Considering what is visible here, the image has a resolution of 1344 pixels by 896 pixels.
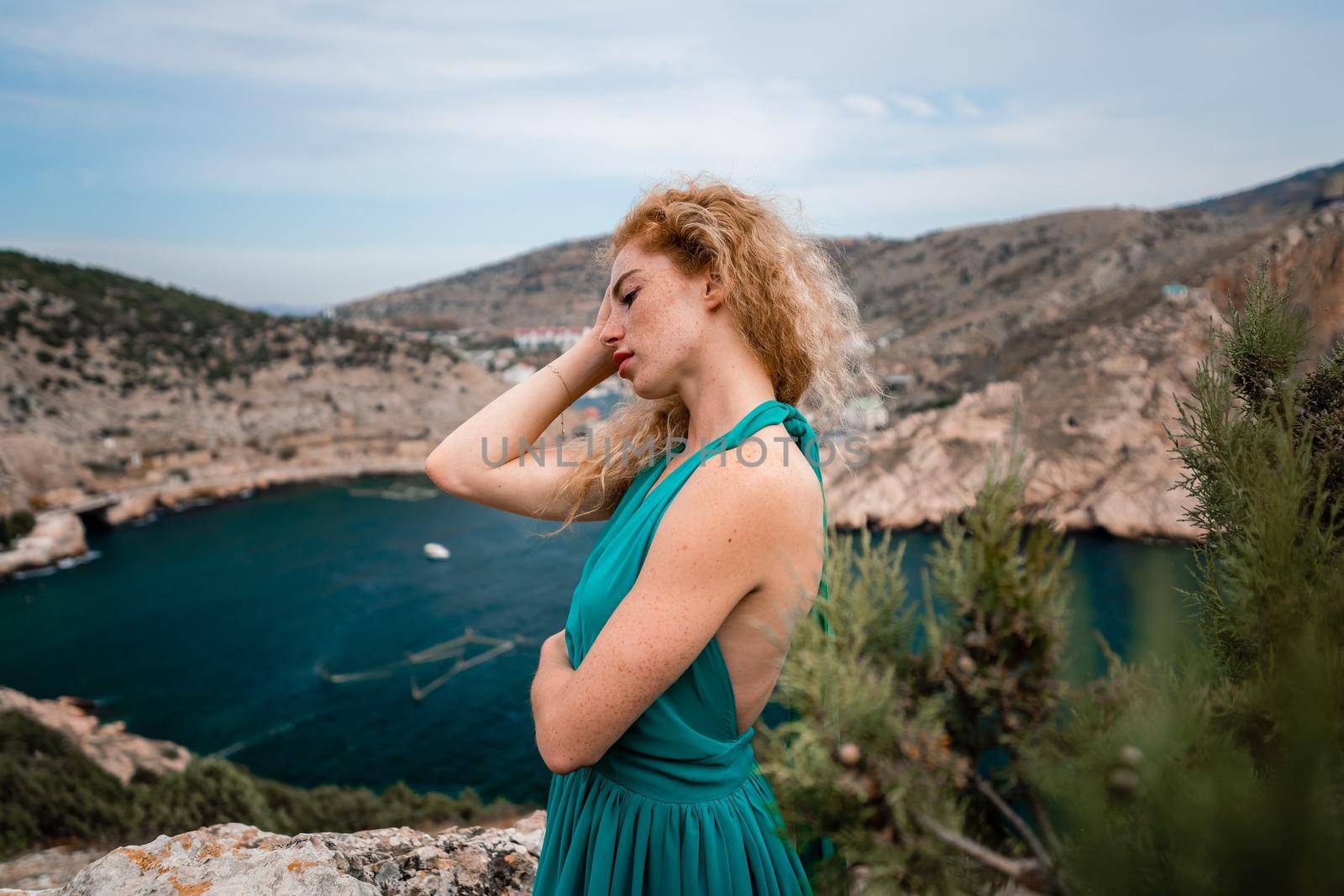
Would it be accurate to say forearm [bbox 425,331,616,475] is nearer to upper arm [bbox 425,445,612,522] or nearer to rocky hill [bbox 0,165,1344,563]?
upper arm [bbox 425,445,612,522]

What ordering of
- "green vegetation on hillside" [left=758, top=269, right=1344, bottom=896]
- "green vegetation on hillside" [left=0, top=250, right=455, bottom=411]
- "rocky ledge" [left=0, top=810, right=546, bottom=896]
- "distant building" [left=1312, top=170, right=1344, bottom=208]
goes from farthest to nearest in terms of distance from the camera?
1. "green vegetation on hillside" [left=0, top=250, right=455, bottom=411]
2. "distant building" [left=1312, top=170, right=1344, bottom=208]
3. "rocky ledge" [left=0, top=810, right=546, bottom=896]
4. "green vegetation on hillside" [left=758, top=269, right=1344, bottom=896]

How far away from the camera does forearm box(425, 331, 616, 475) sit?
1.79 meters

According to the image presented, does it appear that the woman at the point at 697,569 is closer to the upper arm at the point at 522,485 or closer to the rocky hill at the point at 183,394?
the upper arm at the point at 522,485

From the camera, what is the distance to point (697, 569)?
114 cm

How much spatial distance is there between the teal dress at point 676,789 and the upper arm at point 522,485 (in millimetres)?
416

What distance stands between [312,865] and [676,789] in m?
1.03

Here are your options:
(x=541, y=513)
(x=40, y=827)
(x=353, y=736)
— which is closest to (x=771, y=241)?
(x=541, y=513)

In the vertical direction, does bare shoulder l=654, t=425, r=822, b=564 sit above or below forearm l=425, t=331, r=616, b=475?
below

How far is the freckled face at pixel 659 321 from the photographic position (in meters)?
1.40

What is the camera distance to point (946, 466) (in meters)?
35.2

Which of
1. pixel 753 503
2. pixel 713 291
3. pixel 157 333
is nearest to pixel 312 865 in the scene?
pixel 753 503

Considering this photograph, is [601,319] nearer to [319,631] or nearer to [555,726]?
[555,726]

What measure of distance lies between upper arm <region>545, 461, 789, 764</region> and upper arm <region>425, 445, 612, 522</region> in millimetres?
652

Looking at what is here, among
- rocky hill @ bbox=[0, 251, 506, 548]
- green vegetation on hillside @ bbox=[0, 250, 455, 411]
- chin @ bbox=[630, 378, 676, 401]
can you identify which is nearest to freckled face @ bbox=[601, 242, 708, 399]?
chin @ bbox=[630, 378, 676, 401]
